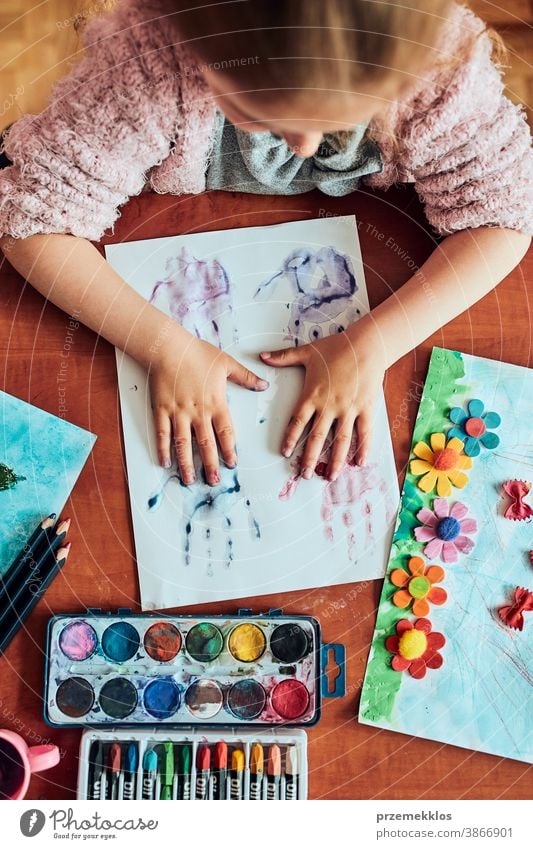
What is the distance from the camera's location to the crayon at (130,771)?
556mm

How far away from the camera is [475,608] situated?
1.95ft

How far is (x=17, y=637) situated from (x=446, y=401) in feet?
1.30

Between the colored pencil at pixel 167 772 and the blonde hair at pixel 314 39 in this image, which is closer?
the blonde hair at pixel 314 39

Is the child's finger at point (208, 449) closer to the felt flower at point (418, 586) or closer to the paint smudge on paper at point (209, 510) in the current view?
the paint smudge on paper at point (209, 510)

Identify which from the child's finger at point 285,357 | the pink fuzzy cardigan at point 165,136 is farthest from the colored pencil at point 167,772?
the pink fuzzy cardigan at point 165,136

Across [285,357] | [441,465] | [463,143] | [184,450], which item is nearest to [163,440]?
[184,450]

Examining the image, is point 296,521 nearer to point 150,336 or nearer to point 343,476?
point 343,476

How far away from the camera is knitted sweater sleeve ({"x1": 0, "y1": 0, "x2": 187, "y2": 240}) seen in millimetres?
554

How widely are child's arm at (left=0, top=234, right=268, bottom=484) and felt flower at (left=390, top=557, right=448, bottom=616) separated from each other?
168 mm

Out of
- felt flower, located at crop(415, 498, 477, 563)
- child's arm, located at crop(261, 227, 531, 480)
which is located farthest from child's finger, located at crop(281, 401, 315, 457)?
felt flower, located at crop(415, 498, 477, 563)

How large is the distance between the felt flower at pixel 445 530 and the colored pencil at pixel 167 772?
0.25 metres

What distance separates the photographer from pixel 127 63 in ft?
1.82

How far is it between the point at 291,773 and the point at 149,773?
108 mm

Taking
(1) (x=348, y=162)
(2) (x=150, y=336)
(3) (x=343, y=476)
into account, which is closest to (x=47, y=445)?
(2) (x=150, y=336)
